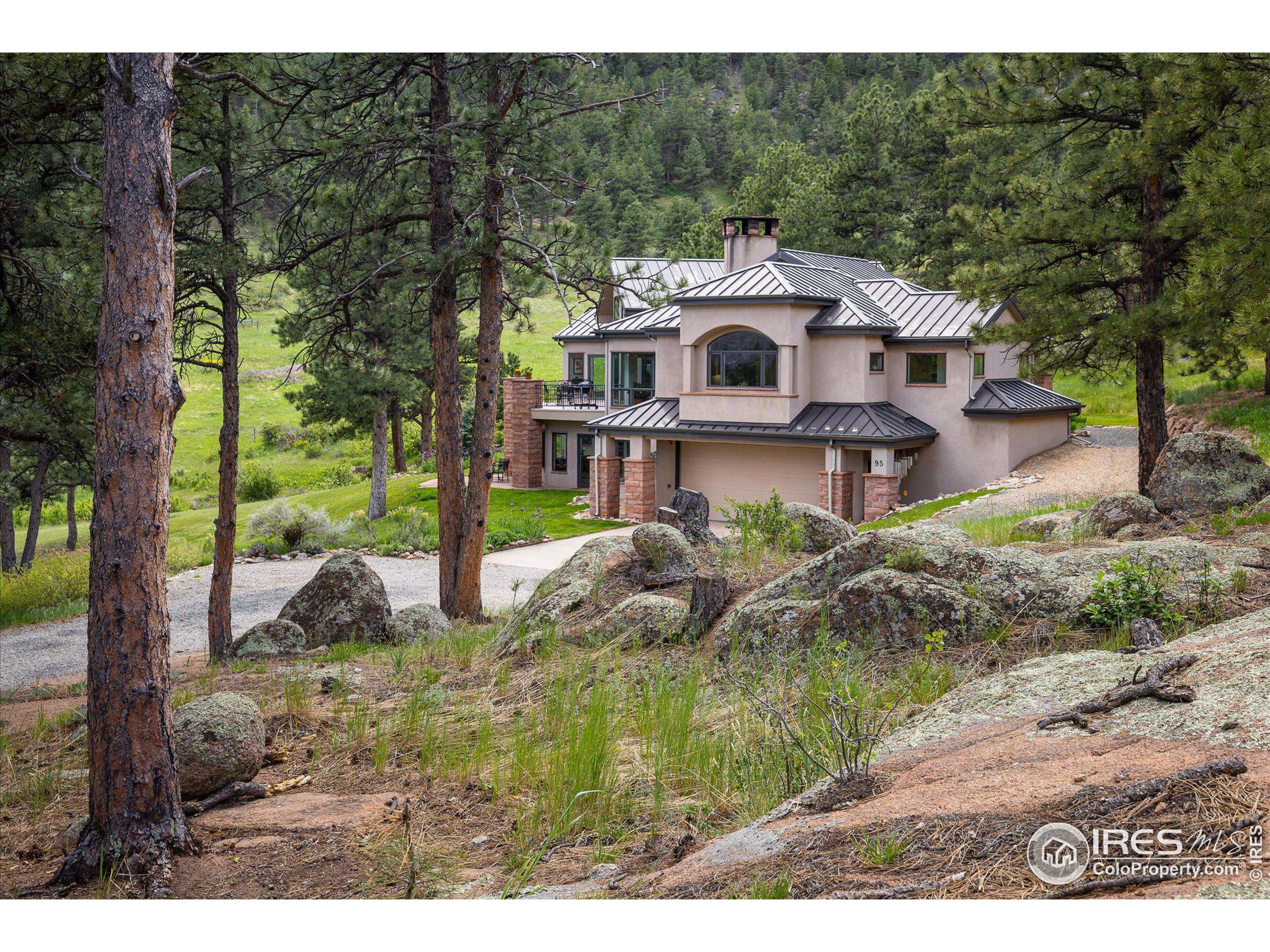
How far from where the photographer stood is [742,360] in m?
24.2

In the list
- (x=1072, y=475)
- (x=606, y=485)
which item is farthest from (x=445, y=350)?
(x=1072, y=475)

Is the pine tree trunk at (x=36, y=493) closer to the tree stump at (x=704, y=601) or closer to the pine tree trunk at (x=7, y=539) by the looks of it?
the pine tree trunk at (x=7, y=539)

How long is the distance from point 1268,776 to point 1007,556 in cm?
383

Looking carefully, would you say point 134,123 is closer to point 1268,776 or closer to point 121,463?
point 121,463

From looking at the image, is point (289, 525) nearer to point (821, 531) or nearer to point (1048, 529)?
point (821, 531)

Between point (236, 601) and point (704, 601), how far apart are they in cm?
1123

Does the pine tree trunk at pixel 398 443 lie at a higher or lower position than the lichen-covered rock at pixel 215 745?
higher

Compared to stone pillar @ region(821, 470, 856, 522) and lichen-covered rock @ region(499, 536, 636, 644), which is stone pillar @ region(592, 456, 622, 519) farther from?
lichen-covered rock @ region(499, 536, 636, 644)

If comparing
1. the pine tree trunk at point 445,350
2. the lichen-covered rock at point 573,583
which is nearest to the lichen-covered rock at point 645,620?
the lichen-covered rock at point 573,583

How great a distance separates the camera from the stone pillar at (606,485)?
2548 centimetres

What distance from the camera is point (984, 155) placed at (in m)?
31.0

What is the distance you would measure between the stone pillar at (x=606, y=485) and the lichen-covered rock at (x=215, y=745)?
66.3 feet

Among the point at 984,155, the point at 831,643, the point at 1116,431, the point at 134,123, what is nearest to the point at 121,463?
the point at 134,123

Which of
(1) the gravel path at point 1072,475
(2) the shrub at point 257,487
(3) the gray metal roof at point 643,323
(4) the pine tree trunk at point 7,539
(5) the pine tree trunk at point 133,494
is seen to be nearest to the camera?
(5) the pine tree trunk at point 133,494
